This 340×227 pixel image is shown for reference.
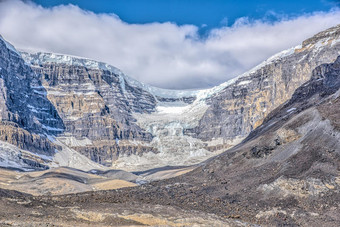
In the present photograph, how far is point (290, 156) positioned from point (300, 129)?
34.1ft

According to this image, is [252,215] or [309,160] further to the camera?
[309,160]

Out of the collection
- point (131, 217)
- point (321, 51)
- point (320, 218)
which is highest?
point (321, 51)

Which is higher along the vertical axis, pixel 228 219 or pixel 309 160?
pixel 309 160

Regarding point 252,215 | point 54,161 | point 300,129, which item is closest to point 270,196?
point 252,215

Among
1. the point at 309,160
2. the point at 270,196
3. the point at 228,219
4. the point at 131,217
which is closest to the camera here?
the point at 131,217

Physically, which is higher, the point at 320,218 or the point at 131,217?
the point at 131,217

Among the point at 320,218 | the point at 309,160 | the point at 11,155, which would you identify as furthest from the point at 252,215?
the point at 11,155

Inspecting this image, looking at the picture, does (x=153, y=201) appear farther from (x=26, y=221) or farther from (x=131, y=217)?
(x=26, y=221)

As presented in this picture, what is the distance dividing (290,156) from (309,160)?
16.4 ft

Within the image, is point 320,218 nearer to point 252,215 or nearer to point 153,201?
point 252,215

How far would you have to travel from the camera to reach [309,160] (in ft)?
163

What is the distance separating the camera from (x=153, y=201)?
50.2 m

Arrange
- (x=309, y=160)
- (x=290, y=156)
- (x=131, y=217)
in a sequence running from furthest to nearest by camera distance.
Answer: (x=290, y=156) < (x=309, y=160) < (x=131, y=217)

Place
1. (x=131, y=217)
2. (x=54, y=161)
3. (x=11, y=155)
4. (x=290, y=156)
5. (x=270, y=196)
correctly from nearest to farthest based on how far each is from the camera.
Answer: (x=131, y=217) → (x=270, y=196) → (x=290, y=156) → (x=11, y=155) → (x=54, y=161)
